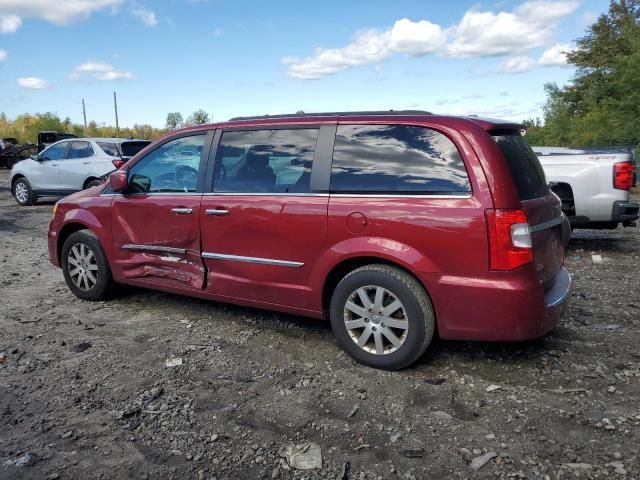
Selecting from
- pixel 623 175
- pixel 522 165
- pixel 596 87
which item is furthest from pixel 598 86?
pixel 522 165

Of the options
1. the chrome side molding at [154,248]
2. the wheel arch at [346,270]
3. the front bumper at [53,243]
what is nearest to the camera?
the wheel arch at [346,270]

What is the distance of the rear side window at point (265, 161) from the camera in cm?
415

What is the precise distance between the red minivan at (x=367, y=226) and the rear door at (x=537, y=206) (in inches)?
0.6

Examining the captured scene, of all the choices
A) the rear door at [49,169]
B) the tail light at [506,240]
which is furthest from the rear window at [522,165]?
the rear door at [49,169]

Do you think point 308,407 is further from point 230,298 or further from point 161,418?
point 230,298

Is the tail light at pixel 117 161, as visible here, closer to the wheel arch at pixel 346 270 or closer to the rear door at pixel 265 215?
the rear door at pixel 265 215

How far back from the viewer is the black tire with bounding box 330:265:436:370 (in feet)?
12.0

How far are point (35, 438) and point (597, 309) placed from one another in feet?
15.2

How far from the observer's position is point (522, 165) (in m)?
3.81

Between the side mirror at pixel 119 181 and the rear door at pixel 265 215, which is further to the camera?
the side mirror at pixel 119 181

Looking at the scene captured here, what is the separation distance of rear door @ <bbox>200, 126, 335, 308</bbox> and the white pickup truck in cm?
441

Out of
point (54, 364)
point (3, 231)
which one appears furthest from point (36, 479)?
point (3, 231)

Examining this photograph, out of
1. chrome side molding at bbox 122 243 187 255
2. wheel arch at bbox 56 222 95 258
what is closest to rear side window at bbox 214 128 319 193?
chrome side molding at bbox 122 243 187 255

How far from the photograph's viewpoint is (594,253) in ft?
25.7
